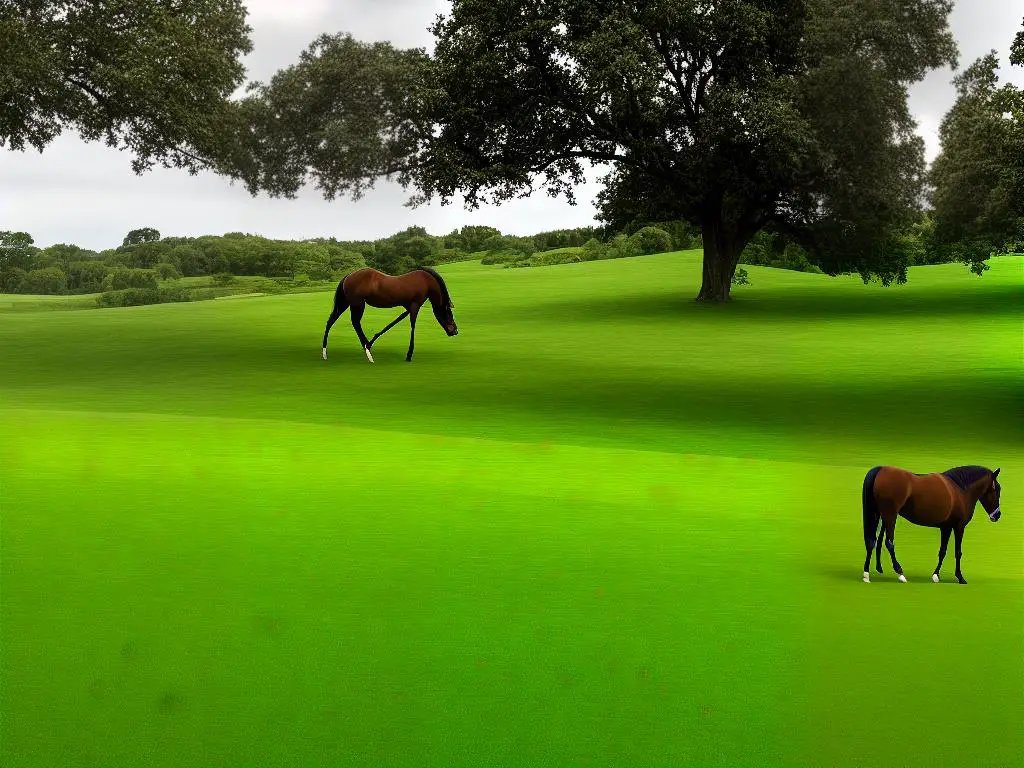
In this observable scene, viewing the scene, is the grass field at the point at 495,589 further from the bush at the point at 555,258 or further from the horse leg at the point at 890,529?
the bush at the point at 555,258

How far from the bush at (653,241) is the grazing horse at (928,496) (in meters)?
68.5

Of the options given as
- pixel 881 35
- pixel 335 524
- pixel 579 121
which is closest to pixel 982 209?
pixel 881 35

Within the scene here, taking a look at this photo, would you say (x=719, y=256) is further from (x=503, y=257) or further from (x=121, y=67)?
(x=503, y=257)

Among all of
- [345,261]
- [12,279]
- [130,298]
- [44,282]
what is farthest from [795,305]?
[12,279]

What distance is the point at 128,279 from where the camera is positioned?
66062 mm

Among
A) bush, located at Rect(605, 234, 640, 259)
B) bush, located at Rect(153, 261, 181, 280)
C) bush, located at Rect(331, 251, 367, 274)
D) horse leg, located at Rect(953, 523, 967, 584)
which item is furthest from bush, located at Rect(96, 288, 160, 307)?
horse leg, located at Rect(953, 523, 967, 584)

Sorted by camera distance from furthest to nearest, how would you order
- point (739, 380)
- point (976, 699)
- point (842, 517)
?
point (739, 380) < point (842, 517) < point (976, 699)

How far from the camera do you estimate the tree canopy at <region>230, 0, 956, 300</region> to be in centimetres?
4162

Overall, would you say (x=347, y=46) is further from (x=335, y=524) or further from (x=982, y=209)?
(x=335, y=524)

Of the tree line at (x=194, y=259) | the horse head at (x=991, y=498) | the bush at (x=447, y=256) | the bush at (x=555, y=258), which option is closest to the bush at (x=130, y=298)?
the tree line at (x=194, y=259)

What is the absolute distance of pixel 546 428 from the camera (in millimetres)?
21953

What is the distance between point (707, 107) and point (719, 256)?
715 cm

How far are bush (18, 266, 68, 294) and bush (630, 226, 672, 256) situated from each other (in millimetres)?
33528

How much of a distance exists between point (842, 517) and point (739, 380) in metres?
16.7
